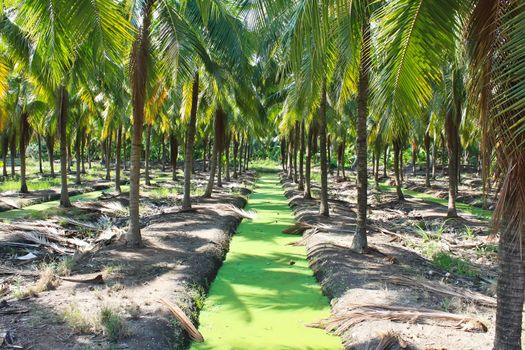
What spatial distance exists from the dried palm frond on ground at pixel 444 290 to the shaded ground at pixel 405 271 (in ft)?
0.21

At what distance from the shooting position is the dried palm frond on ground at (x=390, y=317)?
592 centimetres

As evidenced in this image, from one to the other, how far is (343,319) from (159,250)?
5.27m

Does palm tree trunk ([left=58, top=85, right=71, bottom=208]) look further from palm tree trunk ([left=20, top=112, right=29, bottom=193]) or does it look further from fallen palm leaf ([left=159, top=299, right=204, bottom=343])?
fallen palm leaf ([left=159, top=299, right=204, bottom=343])

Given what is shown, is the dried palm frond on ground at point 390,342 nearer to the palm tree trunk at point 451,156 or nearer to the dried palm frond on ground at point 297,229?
the dried palm frond on ground at point 297,229

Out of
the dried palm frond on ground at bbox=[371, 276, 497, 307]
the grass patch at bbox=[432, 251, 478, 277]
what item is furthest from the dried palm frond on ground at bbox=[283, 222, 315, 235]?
the dried palm frond on ground at bbox=[371, 276, 497, 307]

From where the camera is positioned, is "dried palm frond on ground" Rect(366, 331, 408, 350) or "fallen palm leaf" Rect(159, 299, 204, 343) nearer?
"dried palm frond on ground" Rect(366, 331, 408, 350)

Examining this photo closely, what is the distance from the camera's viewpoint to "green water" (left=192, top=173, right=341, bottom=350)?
6.20 meters

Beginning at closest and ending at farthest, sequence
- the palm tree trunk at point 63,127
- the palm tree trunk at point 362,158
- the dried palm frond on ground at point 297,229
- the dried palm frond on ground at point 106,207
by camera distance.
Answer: the palm tree trunk at point 362,158, the dried palm frond on ground at point 297,229, the dried palm frond on ground at point 106,207, the palm tree trunk at point 63,127

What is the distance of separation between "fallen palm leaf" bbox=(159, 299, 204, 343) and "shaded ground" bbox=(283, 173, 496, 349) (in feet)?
6.38

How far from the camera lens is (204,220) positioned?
14.7 meters

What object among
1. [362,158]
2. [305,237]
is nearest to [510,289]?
[362,158]

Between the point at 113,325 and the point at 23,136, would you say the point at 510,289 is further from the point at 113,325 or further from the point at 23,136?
the point at 23,136

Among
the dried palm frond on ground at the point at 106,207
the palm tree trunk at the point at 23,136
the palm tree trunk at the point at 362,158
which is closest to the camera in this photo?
the palm tree trunk at the point at 362,158

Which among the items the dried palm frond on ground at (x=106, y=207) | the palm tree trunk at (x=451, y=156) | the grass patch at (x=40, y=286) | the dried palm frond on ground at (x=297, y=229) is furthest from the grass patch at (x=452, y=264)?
the dried palm frond on ground at (x=106, y=207)
